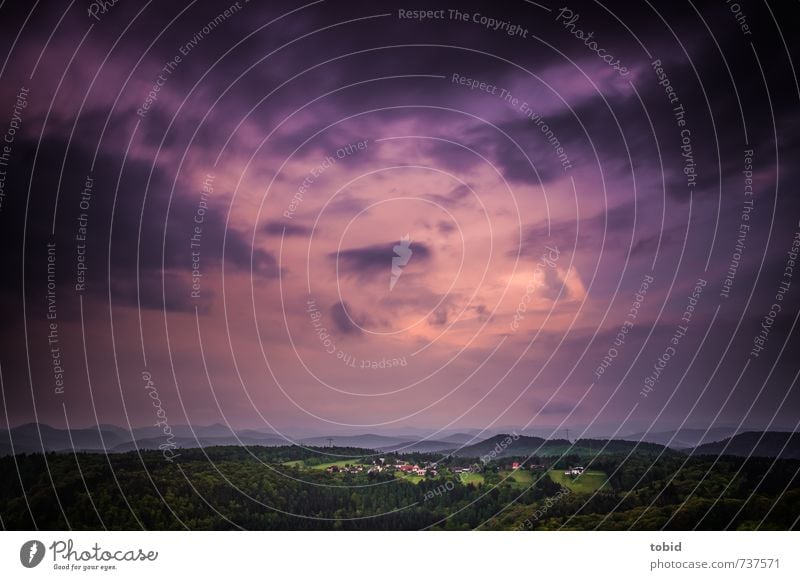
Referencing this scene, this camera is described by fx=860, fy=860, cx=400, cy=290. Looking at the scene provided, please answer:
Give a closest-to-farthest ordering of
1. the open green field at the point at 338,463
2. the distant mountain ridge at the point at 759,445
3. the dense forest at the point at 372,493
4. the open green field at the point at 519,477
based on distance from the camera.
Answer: the dense forest at the point at 372,493 < the distant mountain ridge at the point at 759,445 < the open green field at the point at 338,463 < the open green field at the point at 519,477

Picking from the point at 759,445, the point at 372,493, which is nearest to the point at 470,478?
the point at 372,493

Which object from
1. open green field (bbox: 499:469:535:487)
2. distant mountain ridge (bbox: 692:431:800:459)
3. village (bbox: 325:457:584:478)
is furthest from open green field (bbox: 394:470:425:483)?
distant mountain ridge (bbox: 692:431:800:459)

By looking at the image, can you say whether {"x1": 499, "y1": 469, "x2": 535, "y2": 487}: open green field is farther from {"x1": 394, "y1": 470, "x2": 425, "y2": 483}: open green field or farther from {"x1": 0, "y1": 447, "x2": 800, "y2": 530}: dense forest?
{"x1": 394, "y1": 470, "x2": 425, "y2": 483}: open green field

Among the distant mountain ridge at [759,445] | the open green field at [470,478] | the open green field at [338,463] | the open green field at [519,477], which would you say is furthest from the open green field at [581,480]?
the open green field at [338,463]

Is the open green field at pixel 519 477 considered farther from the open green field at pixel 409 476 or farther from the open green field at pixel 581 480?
the open green field at pixel 409 476

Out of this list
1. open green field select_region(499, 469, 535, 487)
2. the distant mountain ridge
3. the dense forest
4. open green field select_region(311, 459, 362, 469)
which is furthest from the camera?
open green field select_region(499, 469, 535, 487)
